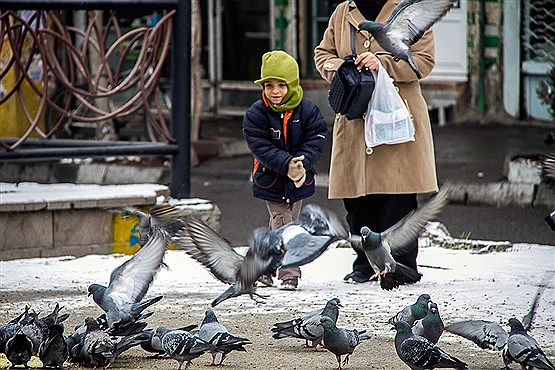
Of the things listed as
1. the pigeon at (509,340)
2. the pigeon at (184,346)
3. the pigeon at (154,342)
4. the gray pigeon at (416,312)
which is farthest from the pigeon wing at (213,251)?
the pigeon at (509,340)

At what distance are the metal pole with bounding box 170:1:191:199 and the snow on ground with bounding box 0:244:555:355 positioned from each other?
0.95 m

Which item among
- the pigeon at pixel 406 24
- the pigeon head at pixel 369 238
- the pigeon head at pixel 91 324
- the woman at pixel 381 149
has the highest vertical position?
the pigeon at pixel 406 24

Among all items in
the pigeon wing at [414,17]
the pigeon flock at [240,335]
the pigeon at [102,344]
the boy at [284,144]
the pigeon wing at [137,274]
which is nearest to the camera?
the pigeon flock at [240,335]

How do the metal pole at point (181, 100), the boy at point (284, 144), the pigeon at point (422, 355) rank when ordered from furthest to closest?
the metal pole at point (181, 100) → the boy at point (284, 144) → the pigeon at point (422, 355)

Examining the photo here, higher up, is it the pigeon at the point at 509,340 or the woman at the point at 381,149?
the woman at the point at 381,149

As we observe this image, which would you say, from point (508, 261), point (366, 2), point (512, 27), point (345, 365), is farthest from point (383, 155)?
point (512, 27)

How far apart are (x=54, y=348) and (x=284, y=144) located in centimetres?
233

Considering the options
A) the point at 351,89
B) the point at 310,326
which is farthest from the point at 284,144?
the point at 310,326

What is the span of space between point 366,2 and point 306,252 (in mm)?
2149

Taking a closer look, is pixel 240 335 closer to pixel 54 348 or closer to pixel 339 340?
pixel 339 340

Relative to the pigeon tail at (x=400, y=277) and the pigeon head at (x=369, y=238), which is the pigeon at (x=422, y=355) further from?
the pigeon tail at (x=400, y=277)

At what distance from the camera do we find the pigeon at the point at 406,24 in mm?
6742

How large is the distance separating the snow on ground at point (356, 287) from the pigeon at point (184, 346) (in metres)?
1.24

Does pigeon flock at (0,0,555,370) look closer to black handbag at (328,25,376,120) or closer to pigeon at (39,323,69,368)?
pigeon at (39,323,69,368)
